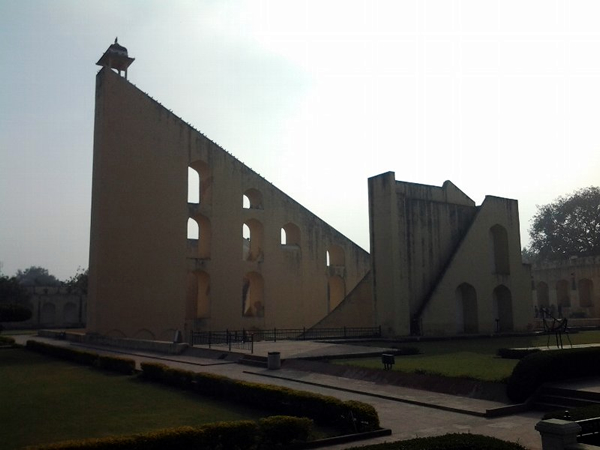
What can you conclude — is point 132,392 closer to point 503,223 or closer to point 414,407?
point 414,407

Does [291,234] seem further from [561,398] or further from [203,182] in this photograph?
[561,398]

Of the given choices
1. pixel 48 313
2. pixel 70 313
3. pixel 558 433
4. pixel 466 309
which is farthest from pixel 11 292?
pixel 558 433

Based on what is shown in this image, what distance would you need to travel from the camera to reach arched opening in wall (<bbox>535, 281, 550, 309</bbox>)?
4303cm

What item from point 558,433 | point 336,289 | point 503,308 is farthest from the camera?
point 336,289

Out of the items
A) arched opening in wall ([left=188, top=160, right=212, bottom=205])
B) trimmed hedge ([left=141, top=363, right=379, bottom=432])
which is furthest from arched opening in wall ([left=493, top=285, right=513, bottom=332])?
trimmed hedge ([left=141, top=363, right=379, bottom=432])

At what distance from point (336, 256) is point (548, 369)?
2290 cm

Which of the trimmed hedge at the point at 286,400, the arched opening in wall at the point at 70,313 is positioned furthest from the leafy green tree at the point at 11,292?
the trimmed hedge at the point at 286,400

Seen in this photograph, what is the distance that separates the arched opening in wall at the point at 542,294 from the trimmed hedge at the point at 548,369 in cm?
3520

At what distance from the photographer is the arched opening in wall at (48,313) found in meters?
46.9

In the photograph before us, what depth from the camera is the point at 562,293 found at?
4156 centimetres

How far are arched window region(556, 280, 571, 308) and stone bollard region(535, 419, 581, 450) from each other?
38.9 m

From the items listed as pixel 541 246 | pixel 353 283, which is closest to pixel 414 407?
pixel 353 283

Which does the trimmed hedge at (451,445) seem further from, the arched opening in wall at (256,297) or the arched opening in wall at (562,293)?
the arched opening in wall at (562,293)

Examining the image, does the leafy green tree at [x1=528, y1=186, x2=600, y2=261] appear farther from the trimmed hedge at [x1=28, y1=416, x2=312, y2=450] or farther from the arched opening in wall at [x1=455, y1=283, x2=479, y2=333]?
the trimmed hedge at [x1=28, y1=416, x2=312, y2=450]
